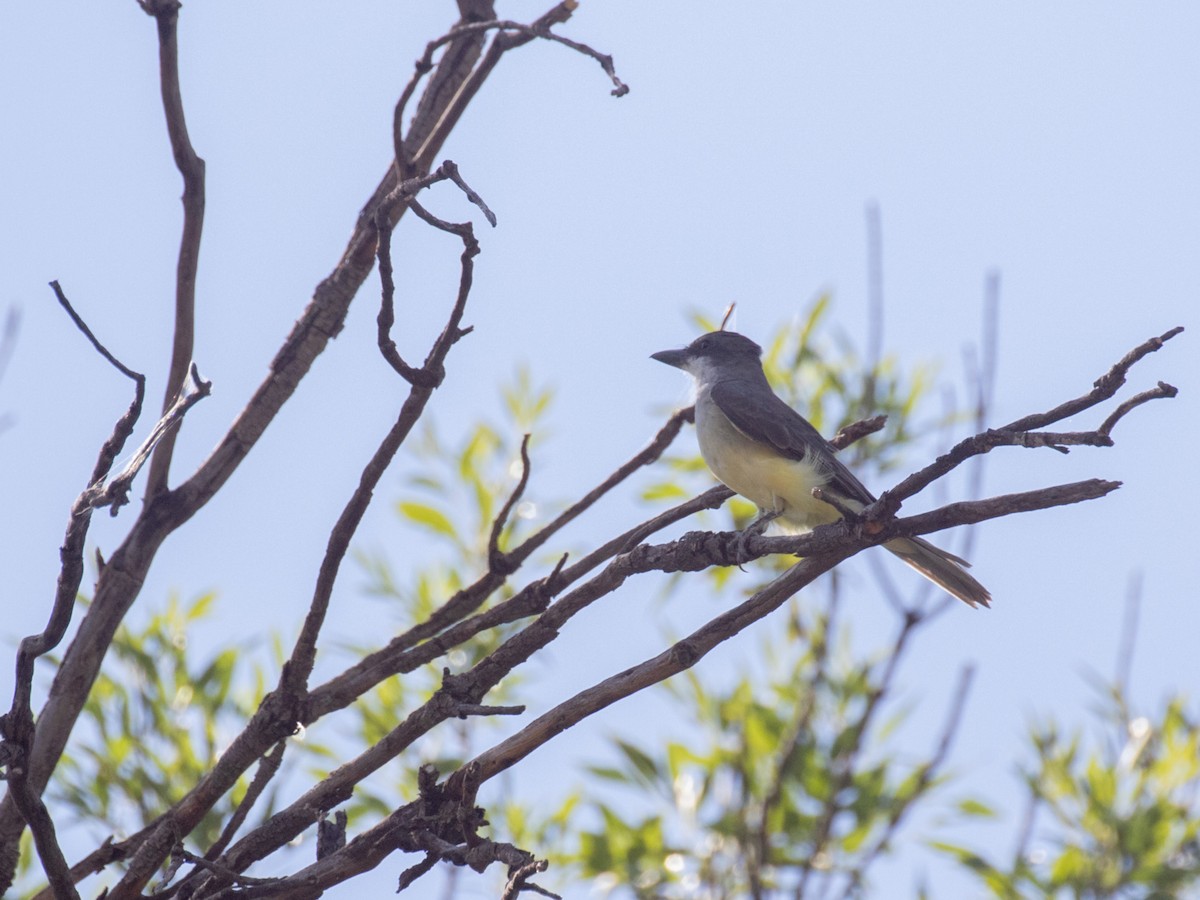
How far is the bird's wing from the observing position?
513 cm

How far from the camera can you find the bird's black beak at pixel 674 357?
22.3ft

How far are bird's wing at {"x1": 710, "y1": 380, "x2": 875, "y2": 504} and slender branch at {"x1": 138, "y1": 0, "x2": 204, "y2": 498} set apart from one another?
101 inches

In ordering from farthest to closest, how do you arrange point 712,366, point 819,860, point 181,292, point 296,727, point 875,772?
1. point 712,366
2. point 875,772
3. point 819,860
4. point 181,292
5. point 296,727

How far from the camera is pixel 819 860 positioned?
505cm

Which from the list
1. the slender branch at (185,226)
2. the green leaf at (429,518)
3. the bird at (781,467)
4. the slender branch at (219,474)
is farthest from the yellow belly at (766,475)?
the slender branch at (185,226)

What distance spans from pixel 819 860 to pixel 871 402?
1792 mm

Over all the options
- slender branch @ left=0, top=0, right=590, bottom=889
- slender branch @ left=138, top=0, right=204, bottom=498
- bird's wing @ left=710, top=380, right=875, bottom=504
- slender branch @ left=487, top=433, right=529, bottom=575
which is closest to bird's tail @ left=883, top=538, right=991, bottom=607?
bird's wing @ left=710, top=380, right=875, bottom=504

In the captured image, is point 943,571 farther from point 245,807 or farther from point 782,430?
point 245,807

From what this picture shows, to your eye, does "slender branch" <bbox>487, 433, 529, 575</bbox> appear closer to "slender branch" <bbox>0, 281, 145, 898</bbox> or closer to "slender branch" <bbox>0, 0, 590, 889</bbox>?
"slender branch" <bbox>0, 0, 590, 889</bbox>

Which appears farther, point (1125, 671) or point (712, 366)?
point (712, 366)

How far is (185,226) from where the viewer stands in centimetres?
319

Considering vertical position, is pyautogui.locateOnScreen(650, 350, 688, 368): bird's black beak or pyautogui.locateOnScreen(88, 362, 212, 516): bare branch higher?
pyautogui.locateOnScreen(650, 350, 688, 368): bird's black beak

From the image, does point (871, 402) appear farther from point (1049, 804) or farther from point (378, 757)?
point (378, 757)

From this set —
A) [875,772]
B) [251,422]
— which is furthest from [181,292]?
[875,772]
